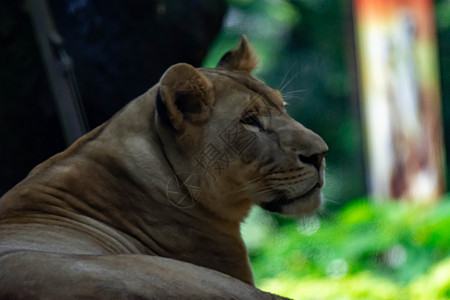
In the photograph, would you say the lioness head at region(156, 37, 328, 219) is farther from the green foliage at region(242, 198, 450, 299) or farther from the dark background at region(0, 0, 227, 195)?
the green foliage at region(242, 198, 450, 299)

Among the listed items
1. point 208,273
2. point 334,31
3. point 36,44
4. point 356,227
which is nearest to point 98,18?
point 36,44

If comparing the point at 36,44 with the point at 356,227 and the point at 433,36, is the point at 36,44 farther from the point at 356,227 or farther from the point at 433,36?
the point at 433,36

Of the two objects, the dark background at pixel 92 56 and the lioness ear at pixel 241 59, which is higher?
the lioness ear at pixel 241 59

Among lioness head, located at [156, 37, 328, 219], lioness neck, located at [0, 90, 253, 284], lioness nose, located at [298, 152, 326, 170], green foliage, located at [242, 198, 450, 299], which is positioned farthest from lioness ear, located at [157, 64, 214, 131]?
green foliage, located at [242, 198, 450, 299]

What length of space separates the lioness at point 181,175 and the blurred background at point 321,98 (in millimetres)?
219

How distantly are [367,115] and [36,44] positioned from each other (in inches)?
108

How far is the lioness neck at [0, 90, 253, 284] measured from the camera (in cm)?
177

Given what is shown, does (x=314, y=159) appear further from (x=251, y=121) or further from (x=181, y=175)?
(x=181, y=175)

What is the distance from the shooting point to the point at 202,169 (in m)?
1.84

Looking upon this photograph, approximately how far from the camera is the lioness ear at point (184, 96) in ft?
5.70

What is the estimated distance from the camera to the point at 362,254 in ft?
14.9

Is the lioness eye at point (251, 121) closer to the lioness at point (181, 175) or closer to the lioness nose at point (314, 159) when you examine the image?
the lioness at point (181, 175)

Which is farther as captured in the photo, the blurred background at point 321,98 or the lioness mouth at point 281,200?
the blurred background at point 321,98

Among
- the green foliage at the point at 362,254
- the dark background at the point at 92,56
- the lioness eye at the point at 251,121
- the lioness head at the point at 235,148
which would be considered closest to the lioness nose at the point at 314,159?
the lioness head at the point at 235,148
